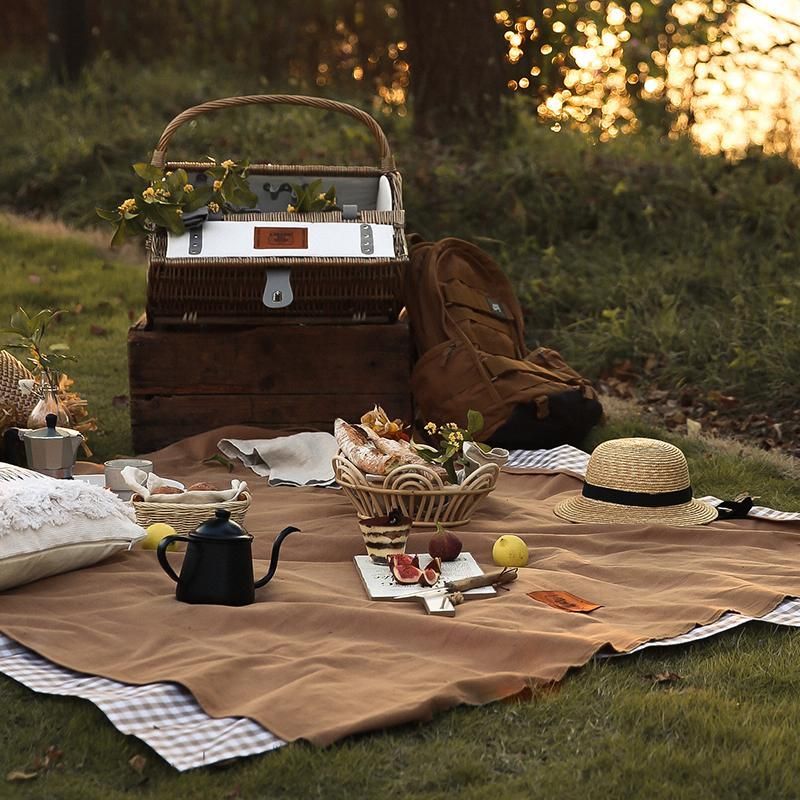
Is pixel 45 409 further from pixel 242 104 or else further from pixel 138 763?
pixel 138 763

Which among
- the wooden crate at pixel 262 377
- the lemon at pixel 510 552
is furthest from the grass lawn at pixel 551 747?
the wooden crate at pixel 262 377

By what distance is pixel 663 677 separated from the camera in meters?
3.03

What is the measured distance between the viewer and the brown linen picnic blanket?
9.44 ft

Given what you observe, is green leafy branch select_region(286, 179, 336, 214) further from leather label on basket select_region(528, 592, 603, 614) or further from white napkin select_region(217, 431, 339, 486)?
leather label on basket select_region(528, 592, 603, 614)

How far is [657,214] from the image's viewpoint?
9.01 metres

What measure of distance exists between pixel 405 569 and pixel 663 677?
0.87 meters

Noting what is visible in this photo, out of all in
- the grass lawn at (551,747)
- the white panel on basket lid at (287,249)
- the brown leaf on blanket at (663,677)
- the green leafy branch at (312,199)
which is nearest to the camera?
the grass lawn at (551,747)

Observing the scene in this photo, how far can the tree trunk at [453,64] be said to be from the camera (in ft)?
32.9

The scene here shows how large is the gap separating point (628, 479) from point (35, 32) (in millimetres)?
13398

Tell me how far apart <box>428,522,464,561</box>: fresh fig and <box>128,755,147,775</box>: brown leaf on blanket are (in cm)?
131

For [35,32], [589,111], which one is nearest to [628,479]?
[589,111]

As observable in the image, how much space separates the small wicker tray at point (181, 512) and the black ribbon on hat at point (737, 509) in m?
1.64

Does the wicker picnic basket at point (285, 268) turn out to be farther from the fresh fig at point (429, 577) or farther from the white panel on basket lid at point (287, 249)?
the fresh fig at point (429, 577)

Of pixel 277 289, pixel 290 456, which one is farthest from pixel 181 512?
pixel 277 289
